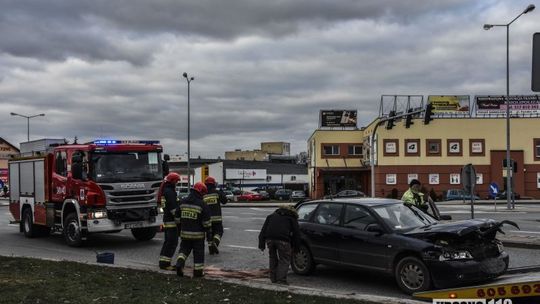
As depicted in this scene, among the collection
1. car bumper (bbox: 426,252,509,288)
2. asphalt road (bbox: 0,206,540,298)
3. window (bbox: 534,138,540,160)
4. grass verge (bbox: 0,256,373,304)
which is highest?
window (bbox: 534,138,540,160)

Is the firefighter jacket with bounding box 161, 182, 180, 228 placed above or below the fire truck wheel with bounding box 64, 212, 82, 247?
above

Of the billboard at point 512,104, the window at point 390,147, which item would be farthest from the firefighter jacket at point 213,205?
the billboard at point 512,104

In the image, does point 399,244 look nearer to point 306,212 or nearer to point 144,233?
point 306,212

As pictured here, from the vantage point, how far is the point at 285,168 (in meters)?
113

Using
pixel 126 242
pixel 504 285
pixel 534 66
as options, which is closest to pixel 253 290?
pixel 504 285

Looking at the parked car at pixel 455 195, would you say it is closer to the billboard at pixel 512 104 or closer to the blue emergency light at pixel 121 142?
the billboard at pixel 512 104

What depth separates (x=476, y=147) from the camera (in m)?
62.5

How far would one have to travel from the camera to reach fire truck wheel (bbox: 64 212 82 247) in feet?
49.0

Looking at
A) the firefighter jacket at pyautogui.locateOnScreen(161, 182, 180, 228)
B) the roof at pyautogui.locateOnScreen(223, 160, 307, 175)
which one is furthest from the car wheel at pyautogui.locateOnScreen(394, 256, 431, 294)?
the roof at pyautogui.locateOnScreen(223, 160, 307, 175)

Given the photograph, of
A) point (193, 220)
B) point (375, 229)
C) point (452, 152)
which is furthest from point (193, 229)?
point (452, 152)

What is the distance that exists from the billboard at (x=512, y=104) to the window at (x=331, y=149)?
16095 millimetres

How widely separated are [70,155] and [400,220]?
9276mm

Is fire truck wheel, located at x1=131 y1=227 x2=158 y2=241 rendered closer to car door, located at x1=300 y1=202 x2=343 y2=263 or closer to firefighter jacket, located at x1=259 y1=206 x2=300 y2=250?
car door, located at x1=300 y1=202 x2=343 y2=263

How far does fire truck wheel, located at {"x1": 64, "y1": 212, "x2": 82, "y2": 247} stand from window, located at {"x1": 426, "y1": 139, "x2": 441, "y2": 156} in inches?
2037
